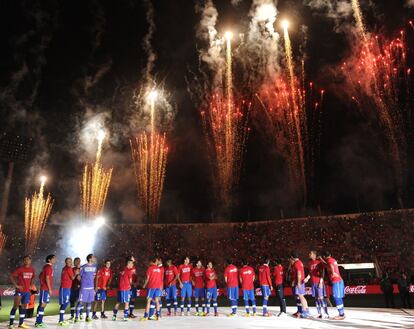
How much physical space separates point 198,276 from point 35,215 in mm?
25604

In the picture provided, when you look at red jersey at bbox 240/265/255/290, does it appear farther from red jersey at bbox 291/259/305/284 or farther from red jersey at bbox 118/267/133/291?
red jersey at bbox 118/267/133/291

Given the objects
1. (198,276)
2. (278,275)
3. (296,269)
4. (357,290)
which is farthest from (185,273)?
(357,290)

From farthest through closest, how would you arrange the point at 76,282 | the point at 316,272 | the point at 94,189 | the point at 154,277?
the point at 94,189
the point at 76,282
the point at 154,277
the point at 316,272

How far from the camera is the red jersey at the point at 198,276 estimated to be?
15133 millimetres

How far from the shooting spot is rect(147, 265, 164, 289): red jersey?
13.1 metres

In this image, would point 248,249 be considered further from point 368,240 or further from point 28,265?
point 28,265

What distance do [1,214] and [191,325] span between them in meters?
29.9

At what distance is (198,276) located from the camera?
15.3m

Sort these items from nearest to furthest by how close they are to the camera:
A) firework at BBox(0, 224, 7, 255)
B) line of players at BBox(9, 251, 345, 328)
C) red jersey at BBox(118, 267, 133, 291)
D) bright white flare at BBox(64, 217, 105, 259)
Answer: line of players at BBox(9, 251, 345, 328), red jersey at BBox(118, 267, 133, 291), firework at BBox(0, 224, 7, 255), bright white flare at BBox(64, 217, 105, 259)

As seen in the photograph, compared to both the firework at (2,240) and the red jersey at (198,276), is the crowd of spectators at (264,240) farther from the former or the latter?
the red jersey at (198,276)

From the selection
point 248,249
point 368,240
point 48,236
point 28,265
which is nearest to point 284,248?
point 248,249

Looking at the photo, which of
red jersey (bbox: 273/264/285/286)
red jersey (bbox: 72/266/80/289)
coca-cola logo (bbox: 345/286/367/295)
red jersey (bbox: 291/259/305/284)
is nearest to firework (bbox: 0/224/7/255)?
red jersey (bbox: 72/266/80/289)

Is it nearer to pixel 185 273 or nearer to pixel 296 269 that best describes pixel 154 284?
pixel 185 273

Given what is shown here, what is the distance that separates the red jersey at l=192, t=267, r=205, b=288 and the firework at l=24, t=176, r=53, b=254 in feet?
78.4
